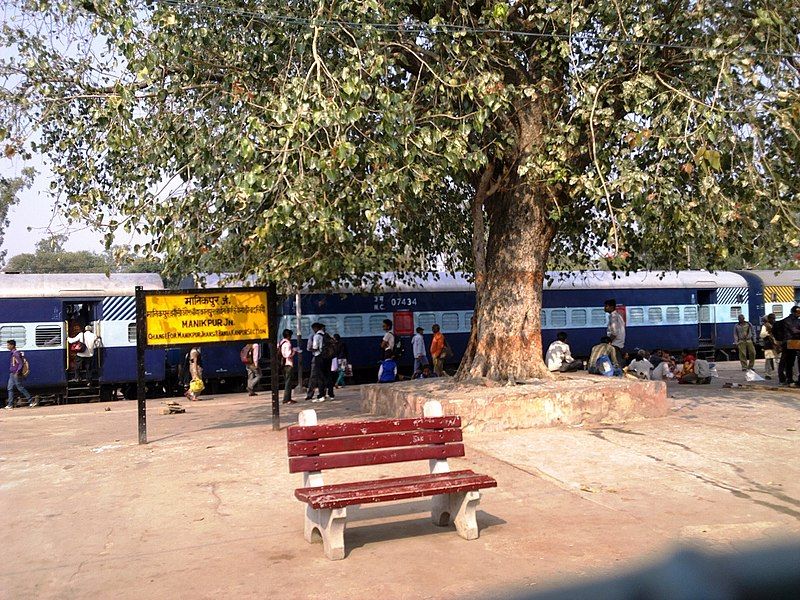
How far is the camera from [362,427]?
690 cm

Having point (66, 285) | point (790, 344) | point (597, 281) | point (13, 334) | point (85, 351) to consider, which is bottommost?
point (790, 344)

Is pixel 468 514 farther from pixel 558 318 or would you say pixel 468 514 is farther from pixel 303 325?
pixel 558 318

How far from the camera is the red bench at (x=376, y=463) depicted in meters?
6.32

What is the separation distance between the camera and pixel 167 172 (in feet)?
39.1

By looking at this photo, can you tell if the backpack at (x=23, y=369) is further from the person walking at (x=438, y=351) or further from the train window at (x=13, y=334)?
the person walking at (x=438, y=351)

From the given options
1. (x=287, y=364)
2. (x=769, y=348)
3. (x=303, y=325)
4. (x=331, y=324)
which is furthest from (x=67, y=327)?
(x=769, y=348)

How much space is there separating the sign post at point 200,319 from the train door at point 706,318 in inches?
887

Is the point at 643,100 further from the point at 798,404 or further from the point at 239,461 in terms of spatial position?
the point at 239,461

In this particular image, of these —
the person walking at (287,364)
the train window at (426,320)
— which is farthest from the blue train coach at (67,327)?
the train window at (426,320)

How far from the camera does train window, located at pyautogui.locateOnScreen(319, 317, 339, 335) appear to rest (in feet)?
79.8

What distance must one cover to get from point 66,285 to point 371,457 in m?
18.4

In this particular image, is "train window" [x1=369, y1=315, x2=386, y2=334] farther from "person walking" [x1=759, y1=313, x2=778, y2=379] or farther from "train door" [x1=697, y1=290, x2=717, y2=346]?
"train door" [x1=697, y1=290, x2=717, y2=346]

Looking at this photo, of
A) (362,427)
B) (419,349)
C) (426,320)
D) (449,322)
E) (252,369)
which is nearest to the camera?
(362,427)

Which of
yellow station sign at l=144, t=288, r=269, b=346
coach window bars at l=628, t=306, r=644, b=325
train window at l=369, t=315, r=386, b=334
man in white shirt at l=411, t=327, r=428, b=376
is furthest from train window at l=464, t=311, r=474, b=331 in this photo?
yellow station sign at l=144, t=288, r=269, b=346
